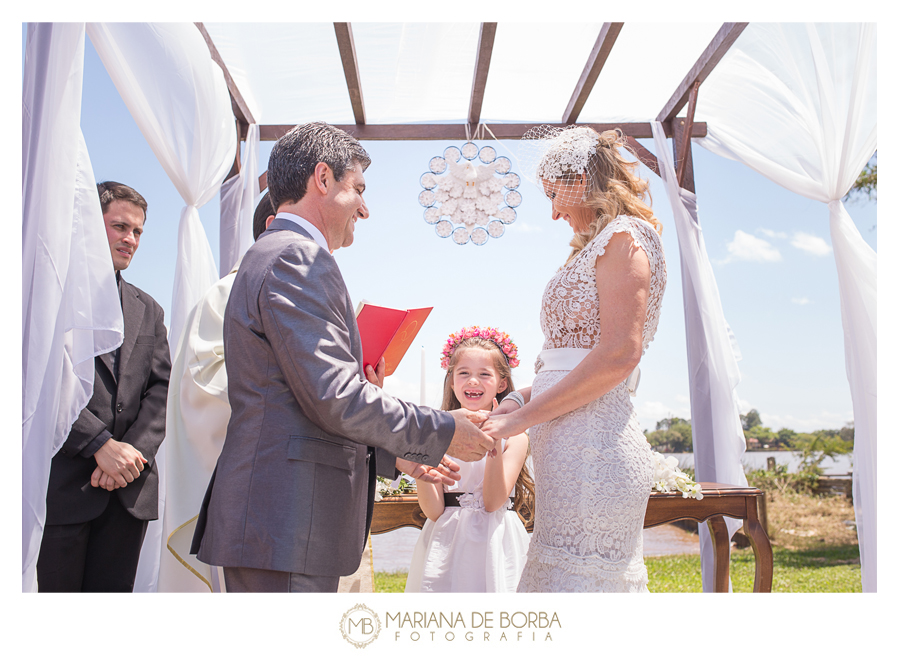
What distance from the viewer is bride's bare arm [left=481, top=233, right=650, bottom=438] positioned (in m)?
1.93

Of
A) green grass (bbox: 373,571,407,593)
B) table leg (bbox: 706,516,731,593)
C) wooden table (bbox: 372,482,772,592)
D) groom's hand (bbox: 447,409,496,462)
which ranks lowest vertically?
green grass (bbox: 373,571,407,593)

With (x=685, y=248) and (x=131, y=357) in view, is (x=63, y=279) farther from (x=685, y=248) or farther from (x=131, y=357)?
(x=685, y=248)

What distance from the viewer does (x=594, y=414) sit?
6.56 feet

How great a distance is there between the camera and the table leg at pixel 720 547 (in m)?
3.96

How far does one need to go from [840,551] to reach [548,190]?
898 centimetres

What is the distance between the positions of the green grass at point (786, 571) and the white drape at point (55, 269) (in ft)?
19.4

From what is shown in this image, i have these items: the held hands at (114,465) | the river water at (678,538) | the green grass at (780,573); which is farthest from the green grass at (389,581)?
the held hands at (114,465)

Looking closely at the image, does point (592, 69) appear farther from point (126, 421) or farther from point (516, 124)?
point (126, 421)

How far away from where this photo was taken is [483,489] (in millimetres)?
2666

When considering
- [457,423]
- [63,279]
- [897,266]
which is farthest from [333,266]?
[897,266]

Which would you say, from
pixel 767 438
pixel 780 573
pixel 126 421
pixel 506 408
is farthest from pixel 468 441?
pixel 767 438

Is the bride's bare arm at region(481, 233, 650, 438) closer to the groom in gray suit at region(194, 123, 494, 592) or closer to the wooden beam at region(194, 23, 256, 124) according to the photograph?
the groom in gray suit at region(194, 123, 494, 592)

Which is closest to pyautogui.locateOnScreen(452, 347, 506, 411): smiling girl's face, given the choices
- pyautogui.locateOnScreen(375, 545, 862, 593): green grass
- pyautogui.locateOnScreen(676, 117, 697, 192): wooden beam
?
pyautogui.locateOnScreen(676, 117, 697, 192): wooden beam
